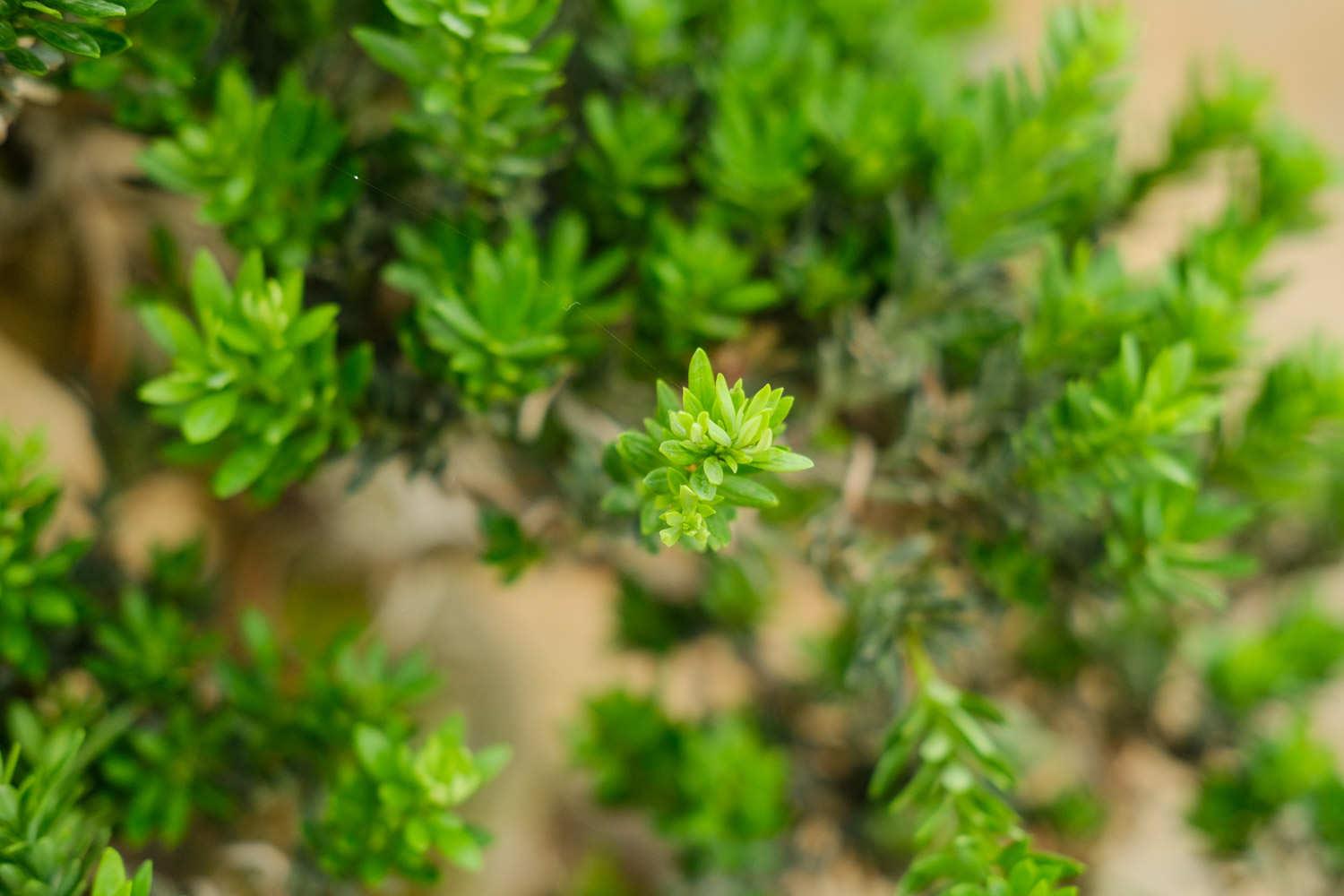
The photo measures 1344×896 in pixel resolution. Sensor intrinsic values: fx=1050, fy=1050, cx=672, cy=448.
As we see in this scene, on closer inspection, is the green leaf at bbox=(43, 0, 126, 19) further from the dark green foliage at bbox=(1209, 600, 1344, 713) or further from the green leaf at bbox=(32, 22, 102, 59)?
the dark green foliage at bbox=(1209, 600, 1344, 713)

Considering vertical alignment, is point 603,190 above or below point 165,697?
above

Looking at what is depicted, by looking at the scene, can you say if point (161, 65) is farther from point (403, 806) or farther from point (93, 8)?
point (403, 806)

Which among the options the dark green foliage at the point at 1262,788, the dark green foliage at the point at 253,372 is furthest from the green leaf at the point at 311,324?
the dark green foliage at the point at 1262,788

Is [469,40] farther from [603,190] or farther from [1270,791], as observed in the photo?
[1270,791]

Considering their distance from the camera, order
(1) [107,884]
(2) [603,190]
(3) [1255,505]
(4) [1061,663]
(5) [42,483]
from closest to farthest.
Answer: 1. (1) [107,884]
2. (5) [42,483]
3. (2) [603,190]
4. (3) [1255,505]
5. (4) [1061,663]

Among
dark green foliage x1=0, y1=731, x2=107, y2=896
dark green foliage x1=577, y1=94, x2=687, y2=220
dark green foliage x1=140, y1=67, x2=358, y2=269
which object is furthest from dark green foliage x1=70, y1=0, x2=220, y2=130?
dark green foliage x1=0, y1=731, x2=107, y2=896

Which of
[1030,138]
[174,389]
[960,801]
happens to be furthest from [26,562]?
[1030,138]

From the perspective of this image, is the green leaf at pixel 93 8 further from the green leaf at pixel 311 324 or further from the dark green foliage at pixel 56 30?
the green leaf at pixel 311 324

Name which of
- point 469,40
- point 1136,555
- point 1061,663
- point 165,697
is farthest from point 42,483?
point 1061,663
